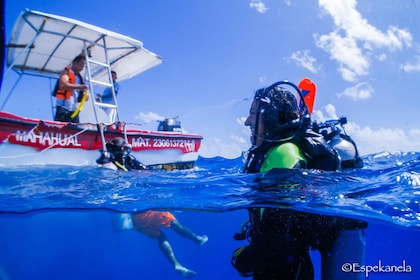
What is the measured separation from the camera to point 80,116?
789 centimetres

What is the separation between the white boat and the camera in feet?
19.4

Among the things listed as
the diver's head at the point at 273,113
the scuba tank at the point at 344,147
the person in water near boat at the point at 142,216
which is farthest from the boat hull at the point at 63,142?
the scuba tank at the point at 344,147

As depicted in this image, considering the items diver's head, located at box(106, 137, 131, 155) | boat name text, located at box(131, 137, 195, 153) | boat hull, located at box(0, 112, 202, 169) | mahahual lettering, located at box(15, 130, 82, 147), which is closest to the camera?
boat hull, located at box(0, 112, 202, 169)

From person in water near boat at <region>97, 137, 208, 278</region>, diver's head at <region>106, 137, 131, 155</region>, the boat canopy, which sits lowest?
person in water near boat at <region>97, 137, 208, 278</region>

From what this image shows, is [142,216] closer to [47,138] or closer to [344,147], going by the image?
[47,138]

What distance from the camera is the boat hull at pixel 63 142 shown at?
572 cm

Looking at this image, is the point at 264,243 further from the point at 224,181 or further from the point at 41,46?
the point at 41,46

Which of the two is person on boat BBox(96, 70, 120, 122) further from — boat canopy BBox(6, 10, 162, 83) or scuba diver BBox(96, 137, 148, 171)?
scuba diver BBox(96, 137, 148, 171)

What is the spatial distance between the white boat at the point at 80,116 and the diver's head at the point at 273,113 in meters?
3.92

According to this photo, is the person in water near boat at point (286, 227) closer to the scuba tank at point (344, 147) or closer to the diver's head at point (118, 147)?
the scuba tank at point (344, 147)

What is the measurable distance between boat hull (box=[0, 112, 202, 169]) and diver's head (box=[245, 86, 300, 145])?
17.3 feet

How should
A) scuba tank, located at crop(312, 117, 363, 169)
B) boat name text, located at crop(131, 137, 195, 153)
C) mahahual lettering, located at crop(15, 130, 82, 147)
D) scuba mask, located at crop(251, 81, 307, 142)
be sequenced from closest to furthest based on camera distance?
scuba mask, located at crop(251, 81, 307, 142), scuba tank, located at crop(312, 117, 363, 169), mahahual lettering, located at crop(15, 130, 82, 147), boat name text, located at crop(131, 137, 195, 153)

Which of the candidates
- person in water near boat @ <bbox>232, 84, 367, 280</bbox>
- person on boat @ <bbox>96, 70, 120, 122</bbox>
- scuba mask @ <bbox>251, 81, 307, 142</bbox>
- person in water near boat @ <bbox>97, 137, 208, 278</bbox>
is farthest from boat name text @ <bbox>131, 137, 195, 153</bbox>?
scuba mask @ <bbox>251, 81, 307, 142</bbox>

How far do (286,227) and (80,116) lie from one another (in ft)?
24.0
